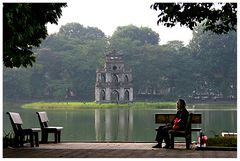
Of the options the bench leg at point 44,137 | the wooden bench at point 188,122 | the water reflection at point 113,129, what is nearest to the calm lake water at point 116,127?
the water reflection at point 113,129

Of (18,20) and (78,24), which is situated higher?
(78,24)

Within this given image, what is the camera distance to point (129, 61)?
61938mm

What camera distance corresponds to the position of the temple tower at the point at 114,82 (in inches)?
2181

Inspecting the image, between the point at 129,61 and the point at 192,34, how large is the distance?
8.96m

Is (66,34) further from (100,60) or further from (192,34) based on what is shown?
(192,34)

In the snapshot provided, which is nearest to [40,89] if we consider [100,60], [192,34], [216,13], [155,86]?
[100,60]

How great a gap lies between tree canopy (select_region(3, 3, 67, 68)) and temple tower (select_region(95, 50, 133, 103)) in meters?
46.8

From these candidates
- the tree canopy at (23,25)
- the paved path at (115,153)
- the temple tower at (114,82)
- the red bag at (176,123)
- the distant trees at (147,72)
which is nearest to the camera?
the tree canopy at (23,25)

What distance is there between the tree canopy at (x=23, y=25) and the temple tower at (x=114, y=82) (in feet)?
154

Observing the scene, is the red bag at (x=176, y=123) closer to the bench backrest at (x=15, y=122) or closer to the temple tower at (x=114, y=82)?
the bench backrest at (x=15, y=122)

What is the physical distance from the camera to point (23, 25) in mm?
6391

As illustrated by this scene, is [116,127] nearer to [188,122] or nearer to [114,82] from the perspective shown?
[188,122]

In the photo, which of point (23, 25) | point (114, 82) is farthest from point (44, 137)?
point (114, 82)

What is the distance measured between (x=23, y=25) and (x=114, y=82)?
49807mm
